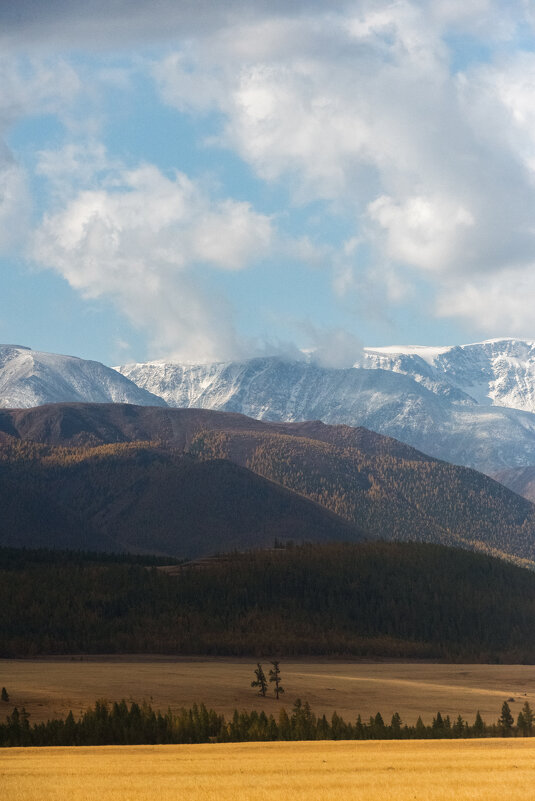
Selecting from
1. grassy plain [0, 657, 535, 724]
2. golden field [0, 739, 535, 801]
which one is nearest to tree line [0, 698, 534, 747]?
golden field [0, 739, 535, 801]

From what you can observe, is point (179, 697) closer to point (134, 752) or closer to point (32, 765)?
point (134, 752)

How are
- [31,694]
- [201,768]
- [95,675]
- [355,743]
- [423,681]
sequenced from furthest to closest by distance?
[423,681]
[95,675]
[31,694]
[355,743]
[201,768]

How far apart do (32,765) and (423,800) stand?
25.2 m

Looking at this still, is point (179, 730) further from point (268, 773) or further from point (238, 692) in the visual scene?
point (238, 692)

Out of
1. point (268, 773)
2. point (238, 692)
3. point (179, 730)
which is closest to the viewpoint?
point (268, 773)

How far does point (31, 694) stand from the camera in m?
117

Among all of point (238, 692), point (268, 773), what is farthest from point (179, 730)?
point (238, 692)

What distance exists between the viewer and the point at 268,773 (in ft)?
216

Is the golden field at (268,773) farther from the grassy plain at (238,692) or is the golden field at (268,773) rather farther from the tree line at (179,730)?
the grassy plain at (238,692)

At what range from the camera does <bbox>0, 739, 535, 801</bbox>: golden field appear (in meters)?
58.6

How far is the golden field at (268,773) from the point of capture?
A: 58.6m

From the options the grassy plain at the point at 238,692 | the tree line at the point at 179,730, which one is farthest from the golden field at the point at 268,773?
the grassy plain at the point at 238,692

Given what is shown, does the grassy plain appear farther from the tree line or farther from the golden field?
the golden field

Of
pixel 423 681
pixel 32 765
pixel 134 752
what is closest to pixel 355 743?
pixel 134 752
